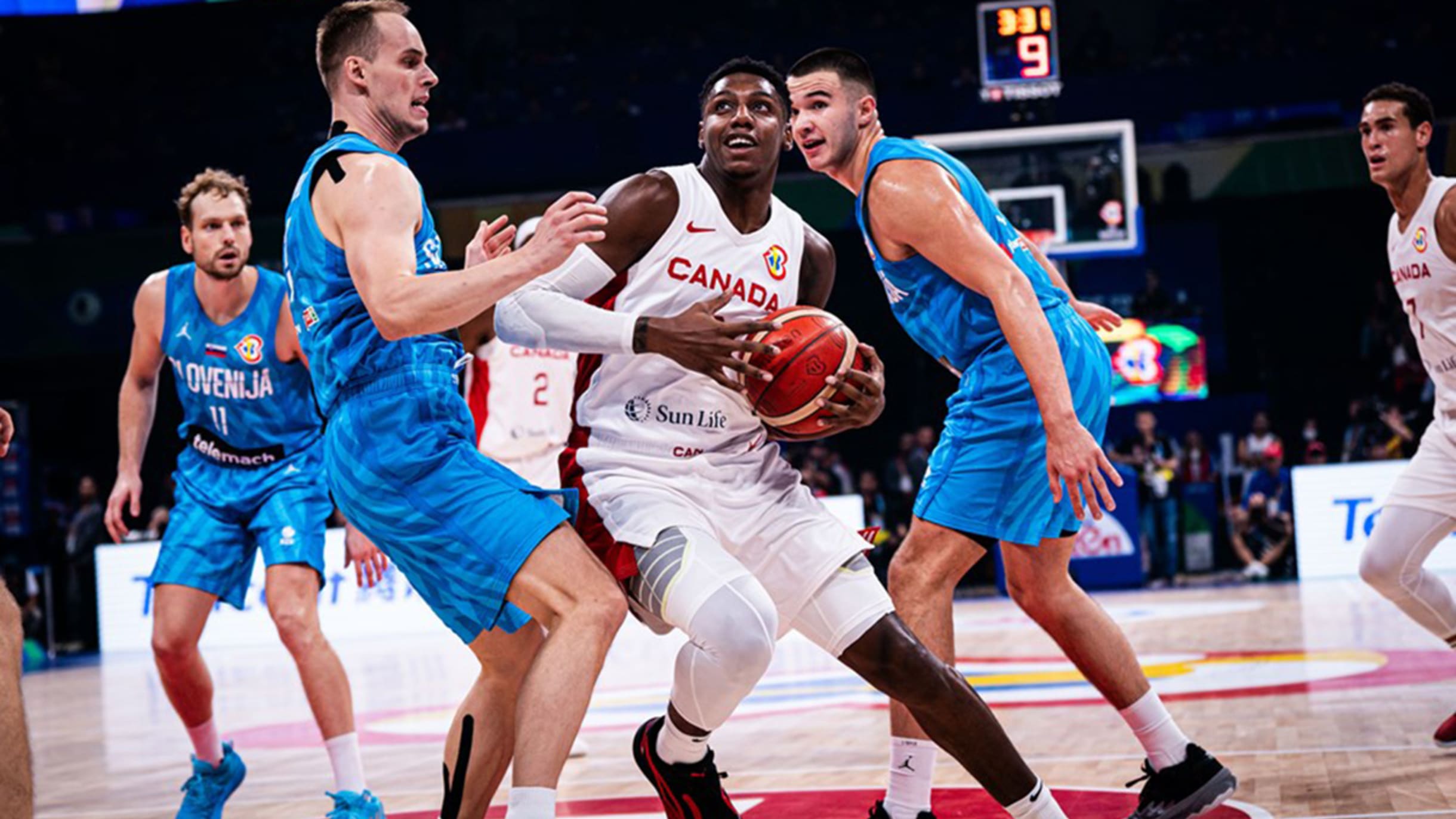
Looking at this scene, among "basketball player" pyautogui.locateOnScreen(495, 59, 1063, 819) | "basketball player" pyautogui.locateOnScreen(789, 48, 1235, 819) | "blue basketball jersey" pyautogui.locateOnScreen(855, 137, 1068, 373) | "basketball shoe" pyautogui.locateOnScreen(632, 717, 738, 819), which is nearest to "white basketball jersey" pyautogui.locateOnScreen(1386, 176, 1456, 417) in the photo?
"basketball player" pyautogui.locateOnScreen(789, 48, 1235, 819)

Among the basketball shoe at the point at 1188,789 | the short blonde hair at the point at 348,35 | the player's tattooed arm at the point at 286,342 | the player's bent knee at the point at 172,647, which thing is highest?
the short blonde hair at the point at 348,35

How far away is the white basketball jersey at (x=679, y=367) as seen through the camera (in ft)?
13.3

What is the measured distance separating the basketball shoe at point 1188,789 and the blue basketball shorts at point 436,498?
185 centimetres

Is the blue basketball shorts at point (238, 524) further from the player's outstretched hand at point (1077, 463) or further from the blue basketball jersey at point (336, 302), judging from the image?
the player's outstretched hand at point (1077, 463)

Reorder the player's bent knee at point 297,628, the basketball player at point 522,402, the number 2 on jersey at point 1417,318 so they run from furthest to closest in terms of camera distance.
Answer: the basketball player at point 522,402, the number 2 on jersey at point 1417,318, the player's bent knee at point 297,628

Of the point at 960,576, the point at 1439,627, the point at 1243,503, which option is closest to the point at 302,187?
the point at 960,576

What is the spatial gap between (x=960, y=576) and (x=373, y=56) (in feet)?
6.97

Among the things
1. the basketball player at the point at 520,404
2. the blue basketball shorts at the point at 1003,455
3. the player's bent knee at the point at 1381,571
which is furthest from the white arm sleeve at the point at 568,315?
the basketball player at the point at 520,404

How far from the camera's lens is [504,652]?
158 inches

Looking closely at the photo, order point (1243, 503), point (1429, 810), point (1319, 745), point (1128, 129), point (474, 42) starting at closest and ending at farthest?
1. point (1429, 810)
2. point (1319, 745)
3. point (1128, 129)
4. point (1243, 503)
5. point (474, 42)

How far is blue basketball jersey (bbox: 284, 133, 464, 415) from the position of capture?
372 centimetres

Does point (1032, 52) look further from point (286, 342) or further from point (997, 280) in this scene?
point (997, 280)

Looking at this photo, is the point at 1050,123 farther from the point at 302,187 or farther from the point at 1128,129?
the point at 302,187

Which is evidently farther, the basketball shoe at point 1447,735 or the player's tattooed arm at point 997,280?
the basketball shoe at point 1447,735
